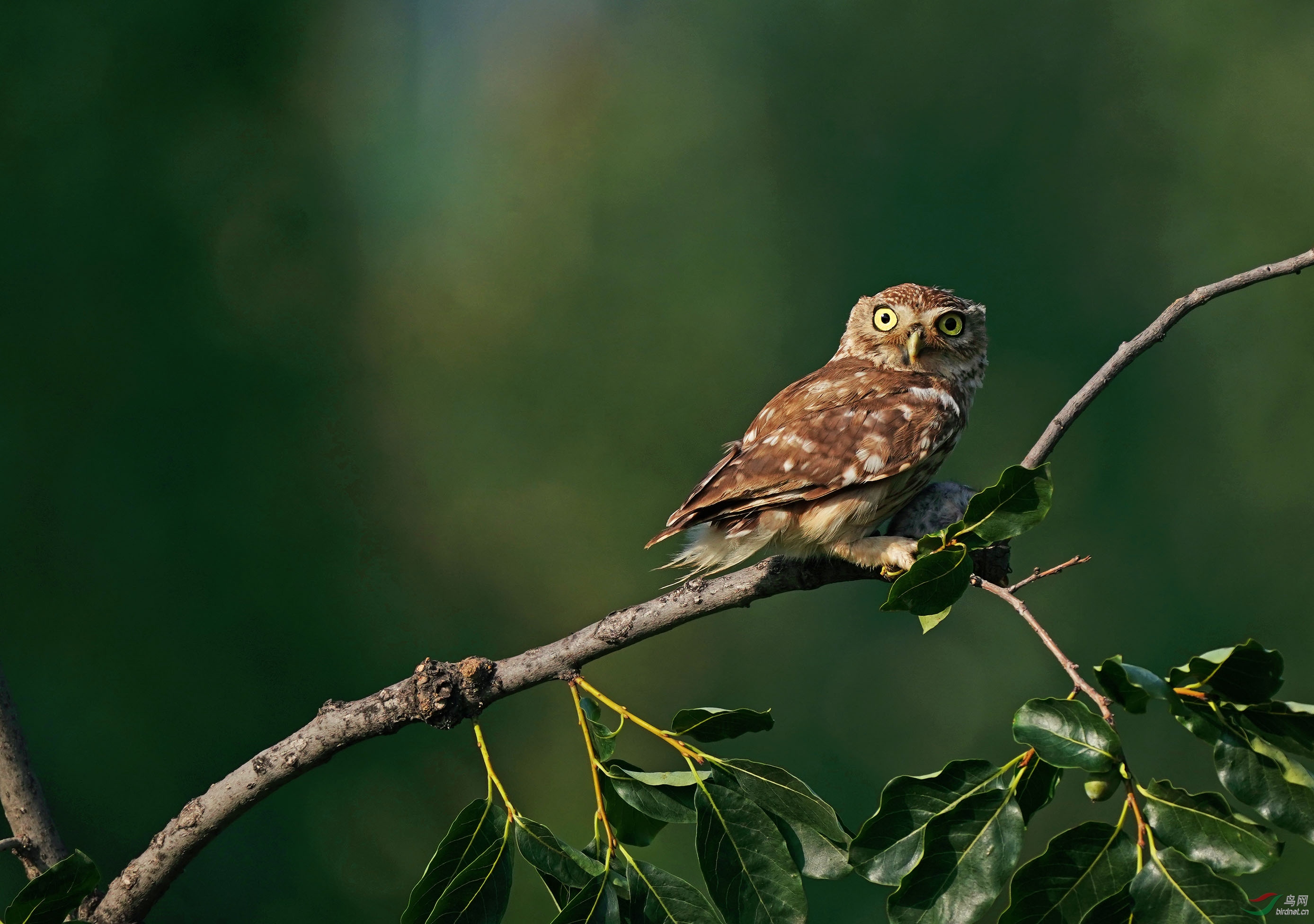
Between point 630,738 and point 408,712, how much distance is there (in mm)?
5139

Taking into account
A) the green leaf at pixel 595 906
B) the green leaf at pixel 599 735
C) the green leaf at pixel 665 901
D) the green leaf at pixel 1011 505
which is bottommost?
the green leaf at pixel 665 901

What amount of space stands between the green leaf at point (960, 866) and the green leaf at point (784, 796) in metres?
0.14

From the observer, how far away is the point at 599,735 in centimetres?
105

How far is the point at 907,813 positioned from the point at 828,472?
66 centimetres

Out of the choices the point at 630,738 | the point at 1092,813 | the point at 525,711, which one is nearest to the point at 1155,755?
the point at 1092,813

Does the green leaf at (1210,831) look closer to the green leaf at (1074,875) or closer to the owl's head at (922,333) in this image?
the green leaf at (1074,875)

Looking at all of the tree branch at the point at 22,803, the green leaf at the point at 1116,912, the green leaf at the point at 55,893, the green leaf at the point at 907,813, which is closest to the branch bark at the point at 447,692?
the tree branch at the point at 22,803

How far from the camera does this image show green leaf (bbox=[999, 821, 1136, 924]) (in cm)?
80

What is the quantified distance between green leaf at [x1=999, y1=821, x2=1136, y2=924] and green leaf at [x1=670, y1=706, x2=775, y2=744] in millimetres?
268

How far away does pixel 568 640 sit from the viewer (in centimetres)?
116

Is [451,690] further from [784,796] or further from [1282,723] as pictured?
[1282,723]

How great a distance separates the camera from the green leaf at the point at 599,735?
3.39 ft

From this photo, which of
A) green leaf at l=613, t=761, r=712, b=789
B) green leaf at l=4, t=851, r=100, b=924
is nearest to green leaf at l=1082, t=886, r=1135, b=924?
green leaf at l=613, t=761, r=712, b=789

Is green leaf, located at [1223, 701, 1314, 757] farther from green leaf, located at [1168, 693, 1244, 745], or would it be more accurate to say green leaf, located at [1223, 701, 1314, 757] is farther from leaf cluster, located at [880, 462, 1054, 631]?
leaf cluster, located at [880, 462, 1054, 631]
